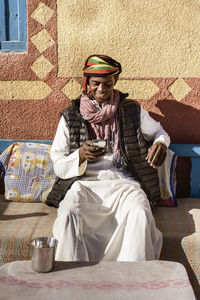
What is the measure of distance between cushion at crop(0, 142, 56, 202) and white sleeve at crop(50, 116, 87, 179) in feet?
1.19

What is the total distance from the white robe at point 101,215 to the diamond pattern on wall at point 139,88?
0.63 meters

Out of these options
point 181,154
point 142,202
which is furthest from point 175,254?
point 181,154

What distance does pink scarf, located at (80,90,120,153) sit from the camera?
10.2 feet

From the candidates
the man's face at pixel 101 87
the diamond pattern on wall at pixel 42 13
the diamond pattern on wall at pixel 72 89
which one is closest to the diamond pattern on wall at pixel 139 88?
the diamond pattern on wall at pixel 72 89

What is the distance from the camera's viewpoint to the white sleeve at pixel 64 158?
3012mm

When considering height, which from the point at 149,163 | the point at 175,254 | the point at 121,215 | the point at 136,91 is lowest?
the point at 175,254

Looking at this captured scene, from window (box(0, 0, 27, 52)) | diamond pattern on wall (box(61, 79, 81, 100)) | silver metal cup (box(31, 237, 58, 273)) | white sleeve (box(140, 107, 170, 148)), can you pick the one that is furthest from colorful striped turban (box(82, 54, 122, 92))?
silver metal cup (box(31, 237, 58, 273))

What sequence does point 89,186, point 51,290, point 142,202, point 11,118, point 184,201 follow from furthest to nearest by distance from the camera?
point 11,118 → point 184,201 → point 89,186 → point 142,202 → point 51,290

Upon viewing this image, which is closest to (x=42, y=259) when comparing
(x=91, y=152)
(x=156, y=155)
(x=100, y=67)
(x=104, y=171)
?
(x=91, y=152)

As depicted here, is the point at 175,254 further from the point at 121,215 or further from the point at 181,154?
the point at 181,154

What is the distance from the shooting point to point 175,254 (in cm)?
276

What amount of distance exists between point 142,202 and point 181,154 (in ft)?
3.76

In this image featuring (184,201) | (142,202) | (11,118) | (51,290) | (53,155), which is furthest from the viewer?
(11,118)

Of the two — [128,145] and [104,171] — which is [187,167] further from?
[104,171]
